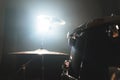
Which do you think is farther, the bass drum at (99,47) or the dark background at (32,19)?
the dark background at (32,19)

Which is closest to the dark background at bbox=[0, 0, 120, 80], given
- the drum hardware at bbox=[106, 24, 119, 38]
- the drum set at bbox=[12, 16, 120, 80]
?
the drum set at bbox=[12, 16, 120, 80]

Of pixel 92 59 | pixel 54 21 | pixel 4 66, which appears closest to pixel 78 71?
pixel 92 59

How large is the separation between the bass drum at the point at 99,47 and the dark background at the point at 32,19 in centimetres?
172

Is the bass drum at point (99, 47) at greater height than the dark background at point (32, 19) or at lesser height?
lesser

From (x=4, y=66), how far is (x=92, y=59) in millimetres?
2007

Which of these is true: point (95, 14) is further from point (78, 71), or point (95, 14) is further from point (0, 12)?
point (78, 71)

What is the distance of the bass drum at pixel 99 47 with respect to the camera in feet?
3.42

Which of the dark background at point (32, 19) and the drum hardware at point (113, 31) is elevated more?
the dark background at point (32, 19)

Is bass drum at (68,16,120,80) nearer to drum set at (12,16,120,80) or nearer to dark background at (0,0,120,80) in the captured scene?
drum set at (12,16,120,80)

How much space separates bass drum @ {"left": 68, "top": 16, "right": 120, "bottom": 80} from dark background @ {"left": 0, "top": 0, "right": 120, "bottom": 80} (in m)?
1.72

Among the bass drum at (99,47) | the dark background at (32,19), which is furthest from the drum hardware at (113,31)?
the dark background at (32,19)

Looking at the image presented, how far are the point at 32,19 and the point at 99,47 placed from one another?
210cm

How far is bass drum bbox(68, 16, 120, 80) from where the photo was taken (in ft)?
3.42

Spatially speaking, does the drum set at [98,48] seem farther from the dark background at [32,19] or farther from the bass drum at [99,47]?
the dark background at [32,19]
